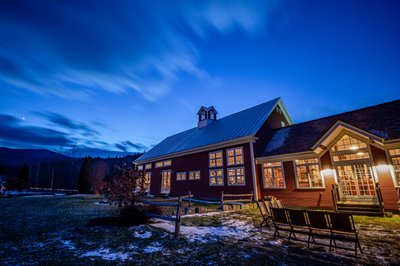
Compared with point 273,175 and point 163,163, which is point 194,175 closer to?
point 163,163

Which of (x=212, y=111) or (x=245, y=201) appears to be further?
(x=212, y=111)

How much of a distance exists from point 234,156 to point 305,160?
228 inches

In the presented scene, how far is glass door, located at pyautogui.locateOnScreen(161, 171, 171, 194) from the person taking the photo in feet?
78.8

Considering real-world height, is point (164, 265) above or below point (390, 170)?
below

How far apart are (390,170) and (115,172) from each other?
14.3 metres

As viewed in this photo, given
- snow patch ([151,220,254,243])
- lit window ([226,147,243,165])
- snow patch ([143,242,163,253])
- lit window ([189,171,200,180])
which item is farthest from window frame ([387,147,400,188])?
lit window ([189,171,200,180])

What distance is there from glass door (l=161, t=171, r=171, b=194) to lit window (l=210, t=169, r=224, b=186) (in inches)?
287

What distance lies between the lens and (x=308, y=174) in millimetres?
13320

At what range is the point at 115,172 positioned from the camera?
9305 mm

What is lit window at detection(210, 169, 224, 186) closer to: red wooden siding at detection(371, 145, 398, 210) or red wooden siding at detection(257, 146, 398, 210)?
red wooden siding at detection(257, 146, 398, 210)

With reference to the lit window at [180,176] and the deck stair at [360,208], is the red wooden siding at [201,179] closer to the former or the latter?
the lit window at [180,176]

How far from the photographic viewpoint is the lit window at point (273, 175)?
14.7 metres

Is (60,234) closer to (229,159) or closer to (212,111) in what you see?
(229,159)

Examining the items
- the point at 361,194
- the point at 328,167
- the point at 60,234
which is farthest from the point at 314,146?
the point at 60,234
